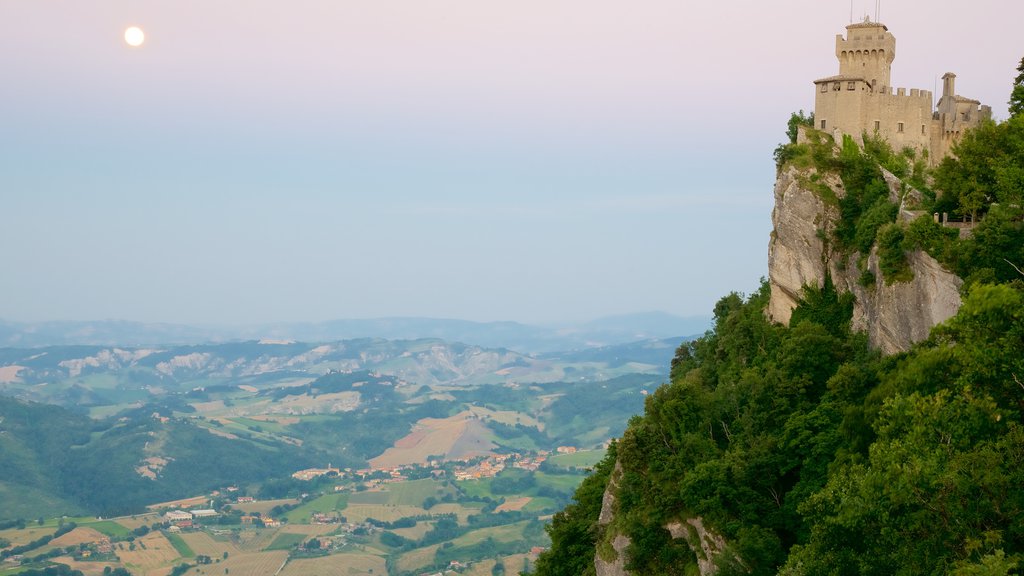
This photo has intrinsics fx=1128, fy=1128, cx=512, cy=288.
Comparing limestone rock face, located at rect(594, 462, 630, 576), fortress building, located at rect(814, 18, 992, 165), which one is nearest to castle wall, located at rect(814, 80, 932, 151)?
fortress building, located at rect(814, 18, 992, 165)

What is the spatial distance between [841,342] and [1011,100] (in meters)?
14.9

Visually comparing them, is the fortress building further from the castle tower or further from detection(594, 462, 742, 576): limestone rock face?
detection(594, 462, 742, 576): limestone rock face

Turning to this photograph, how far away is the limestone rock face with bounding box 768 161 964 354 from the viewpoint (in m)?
50.7

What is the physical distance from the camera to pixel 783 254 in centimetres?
6475

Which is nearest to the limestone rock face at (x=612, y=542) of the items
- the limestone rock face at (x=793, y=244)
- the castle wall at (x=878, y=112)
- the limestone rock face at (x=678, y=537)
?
the limestone rock face at (x=678, y=537)

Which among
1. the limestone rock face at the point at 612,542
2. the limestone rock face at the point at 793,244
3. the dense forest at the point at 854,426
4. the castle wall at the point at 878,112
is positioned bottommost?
the limestone rock face at the point at 612,542

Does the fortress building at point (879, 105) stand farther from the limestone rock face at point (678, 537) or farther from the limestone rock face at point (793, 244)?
the limestone rock face at point (678, 537)

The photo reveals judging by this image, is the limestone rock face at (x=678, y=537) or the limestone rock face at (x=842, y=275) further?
the limestone rock face at (x=678, y=537)

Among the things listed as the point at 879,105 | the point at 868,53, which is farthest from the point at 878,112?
Result: the point at 868,53

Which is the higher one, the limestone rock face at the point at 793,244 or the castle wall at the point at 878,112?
the castle wall at the point at 878,112

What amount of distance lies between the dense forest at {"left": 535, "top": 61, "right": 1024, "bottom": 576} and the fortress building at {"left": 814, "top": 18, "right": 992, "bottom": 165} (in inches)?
66.3

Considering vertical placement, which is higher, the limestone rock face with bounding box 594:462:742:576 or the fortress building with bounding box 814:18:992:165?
the fortress building with bounding box 814:18:992:165

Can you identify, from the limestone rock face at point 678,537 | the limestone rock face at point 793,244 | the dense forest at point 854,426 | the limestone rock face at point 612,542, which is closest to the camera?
the dense forest at point 854,426

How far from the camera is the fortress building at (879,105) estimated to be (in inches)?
2594
